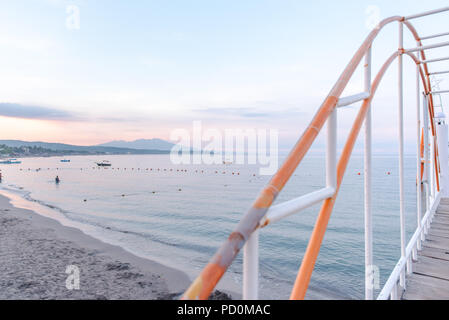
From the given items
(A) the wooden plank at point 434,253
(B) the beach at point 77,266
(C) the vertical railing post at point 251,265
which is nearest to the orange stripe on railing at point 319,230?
Result: (C) the vertical railing post at point 251,265

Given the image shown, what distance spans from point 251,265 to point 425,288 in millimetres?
3080

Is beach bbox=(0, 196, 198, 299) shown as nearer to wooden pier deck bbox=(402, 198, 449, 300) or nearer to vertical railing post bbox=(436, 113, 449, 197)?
wooden pier deck bbox=(402, 198, 449, 300)

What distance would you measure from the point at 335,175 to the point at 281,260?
1286 centimetres

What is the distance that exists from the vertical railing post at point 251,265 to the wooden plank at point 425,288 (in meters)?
2.67

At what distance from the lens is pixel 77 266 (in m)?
10.8

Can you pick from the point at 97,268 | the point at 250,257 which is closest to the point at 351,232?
the point at 97,268

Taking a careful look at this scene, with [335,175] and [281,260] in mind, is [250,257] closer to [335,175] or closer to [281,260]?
[335,175]

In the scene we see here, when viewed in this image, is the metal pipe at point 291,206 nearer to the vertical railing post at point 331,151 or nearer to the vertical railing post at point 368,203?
the vertical railing post at point 331,151

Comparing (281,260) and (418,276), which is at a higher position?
(418,276)

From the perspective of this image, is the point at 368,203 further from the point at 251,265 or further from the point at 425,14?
the point at 425,14

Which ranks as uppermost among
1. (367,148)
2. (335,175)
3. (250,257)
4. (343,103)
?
(343,103)

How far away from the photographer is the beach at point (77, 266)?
853cm

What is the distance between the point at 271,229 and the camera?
762 inches

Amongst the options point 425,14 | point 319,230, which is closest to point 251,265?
point 319,230
